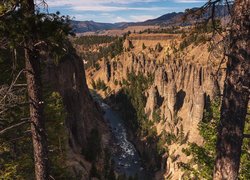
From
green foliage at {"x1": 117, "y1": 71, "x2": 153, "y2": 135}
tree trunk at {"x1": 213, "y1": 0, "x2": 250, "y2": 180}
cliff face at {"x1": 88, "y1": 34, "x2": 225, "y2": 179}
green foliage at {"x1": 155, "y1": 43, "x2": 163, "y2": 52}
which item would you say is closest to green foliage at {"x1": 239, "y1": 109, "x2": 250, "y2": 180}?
tree trunk at {"x1": 213, "y1": 0, "x2": 250, "y2": 180}

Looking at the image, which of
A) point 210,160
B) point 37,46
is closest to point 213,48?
point 37,46

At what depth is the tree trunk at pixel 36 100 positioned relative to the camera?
833 cm

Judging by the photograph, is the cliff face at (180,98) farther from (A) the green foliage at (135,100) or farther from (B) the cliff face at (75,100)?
(B) the cliff face at (75,100)

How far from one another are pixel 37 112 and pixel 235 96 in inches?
212

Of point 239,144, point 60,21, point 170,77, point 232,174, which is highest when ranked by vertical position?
point 60,21

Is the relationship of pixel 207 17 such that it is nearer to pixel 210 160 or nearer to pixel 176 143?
pixel 210 160

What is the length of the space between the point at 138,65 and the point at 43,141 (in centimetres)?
15991

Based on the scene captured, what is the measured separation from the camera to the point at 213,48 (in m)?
7.23

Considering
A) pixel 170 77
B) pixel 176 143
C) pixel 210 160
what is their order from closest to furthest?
pixel 210 160 < pixel 176 143 < pixel 170 77

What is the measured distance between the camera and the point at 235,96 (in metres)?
7.18

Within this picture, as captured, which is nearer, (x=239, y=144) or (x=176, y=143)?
(x=239, y=144)

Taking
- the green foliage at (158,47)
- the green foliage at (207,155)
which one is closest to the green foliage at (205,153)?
the green foliage at (207,155)

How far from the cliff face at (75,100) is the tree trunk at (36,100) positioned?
2376 inches

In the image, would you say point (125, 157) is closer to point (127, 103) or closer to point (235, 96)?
point (127, 103)
